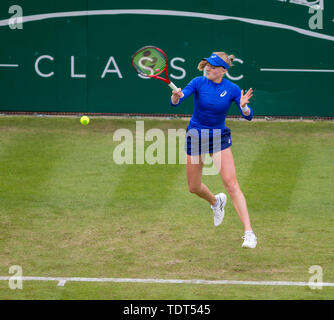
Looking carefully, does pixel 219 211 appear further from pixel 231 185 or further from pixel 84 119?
pixel 84 119

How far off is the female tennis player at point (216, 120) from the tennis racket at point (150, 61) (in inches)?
23.8

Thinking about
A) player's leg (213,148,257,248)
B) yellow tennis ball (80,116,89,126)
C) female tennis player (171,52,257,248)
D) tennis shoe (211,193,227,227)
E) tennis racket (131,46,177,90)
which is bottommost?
yellow tennis ball (80,116,89,126)

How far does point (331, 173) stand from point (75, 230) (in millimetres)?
4824

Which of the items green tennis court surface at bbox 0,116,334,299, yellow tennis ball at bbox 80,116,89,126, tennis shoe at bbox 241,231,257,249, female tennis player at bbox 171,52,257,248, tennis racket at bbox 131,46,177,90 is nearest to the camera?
green tennis court surface at bbox 0,116,334,299

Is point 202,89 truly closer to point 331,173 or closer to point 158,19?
A: point 331,173

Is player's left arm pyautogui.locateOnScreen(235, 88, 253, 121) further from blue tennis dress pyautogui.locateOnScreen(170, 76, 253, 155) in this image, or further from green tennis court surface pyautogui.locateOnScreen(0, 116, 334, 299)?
green tennis court surface pyautogui.locateOnScreen(0, 116, 334, 299)

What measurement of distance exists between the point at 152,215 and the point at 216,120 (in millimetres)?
2066

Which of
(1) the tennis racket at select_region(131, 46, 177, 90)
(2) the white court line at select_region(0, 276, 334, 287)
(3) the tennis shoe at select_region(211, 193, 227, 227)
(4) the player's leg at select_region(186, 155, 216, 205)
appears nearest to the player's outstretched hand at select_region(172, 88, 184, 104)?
(1) the tennis racket at select_region(131, 46, 177, 90)

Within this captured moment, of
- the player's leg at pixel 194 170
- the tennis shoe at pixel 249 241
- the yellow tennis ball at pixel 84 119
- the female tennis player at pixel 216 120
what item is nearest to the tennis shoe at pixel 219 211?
the player's leg at pixel 194 170

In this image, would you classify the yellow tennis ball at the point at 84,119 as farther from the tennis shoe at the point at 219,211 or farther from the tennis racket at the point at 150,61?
the tennis shoe at the point at 219,211

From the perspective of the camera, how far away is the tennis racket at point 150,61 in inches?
348

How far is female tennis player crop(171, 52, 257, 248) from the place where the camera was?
841cm

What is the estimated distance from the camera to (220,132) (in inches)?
339

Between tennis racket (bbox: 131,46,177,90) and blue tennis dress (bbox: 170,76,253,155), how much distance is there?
0.60 m
